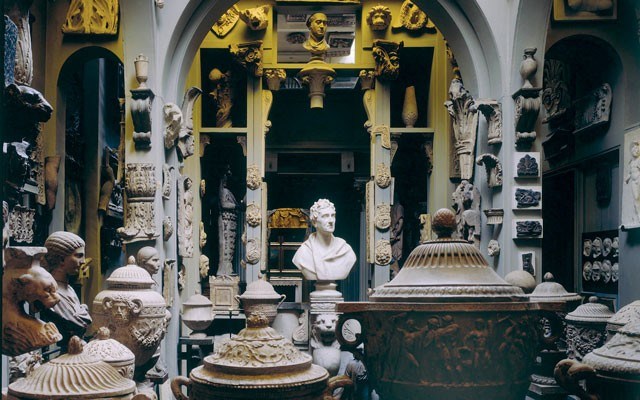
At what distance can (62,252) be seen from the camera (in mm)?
3121

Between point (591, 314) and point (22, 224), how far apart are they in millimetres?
4474

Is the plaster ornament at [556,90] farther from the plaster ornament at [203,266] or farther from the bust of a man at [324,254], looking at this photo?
the plaster ornament at [203,266]

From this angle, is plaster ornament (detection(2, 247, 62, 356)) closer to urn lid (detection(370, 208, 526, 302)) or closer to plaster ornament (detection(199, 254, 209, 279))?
urn lid (detection(370, 208, 526, 302))

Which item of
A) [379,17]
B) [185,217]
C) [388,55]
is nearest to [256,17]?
[379,17]

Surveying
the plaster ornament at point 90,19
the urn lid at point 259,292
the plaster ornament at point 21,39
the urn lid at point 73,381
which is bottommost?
the urn lid at point 259,292

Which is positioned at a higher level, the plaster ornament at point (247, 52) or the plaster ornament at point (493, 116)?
the plaster ornament at point (247, 52)

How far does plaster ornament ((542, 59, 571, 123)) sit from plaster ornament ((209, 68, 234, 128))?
384 centimetres

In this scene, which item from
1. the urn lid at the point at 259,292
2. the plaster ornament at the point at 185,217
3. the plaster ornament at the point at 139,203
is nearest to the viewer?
the plaster ornament at the point at 139,203

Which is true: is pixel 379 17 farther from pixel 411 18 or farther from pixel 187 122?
pixel 187 122

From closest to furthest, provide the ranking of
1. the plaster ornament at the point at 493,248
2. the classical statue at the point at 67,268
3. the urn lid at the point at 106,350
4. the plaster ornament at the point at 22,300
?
the plaster ornament at the point at 22,300 → the classical statue at the point at 67,268 → the urn lid at the point at 106,350 → the plaster ornament at the point at 493,248

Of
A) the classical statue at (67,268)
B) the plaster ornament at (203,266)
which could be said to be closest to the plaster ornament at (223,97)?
the plaster ornament at (203,266)

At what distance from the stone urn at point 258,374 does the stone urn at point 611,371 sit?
0.76 m

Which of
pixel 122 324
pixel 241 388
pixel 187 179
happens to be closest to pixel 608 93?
pixel 187 179

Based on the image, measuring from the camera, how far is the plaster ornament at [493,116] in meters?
6.38
